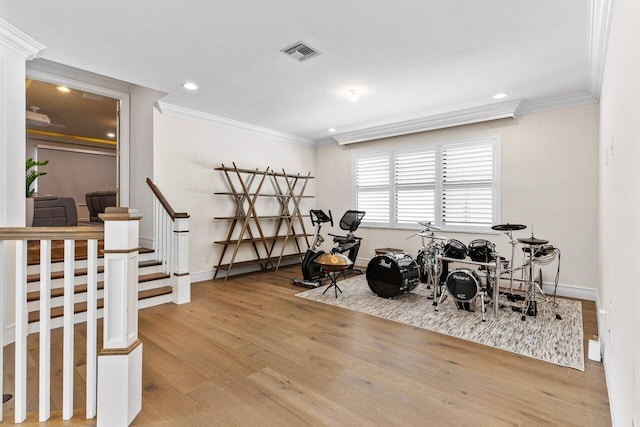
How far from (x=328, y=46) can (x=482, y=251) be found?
2857mm

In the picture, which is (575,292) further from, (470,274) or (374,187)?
(374,187)

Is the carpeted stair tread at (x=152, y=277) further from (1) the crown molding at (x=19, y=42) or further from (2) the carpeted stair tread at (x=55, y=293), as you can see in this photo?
(1) the crown molding at (x=19, y=42)

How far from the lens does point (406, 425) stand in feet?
5.62

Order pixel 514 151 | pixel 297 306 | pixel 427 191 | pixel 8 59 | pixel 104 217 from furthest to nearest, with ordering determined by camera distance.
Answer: pixel 427 191 < pixel 514 151 < pixel 297 306 < pixel 8 59 < pixel 104 217

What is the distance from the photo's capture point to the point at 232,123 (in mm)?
5309

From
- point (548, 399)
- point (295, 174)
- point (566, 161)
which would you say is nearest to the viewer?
point (548, 399)

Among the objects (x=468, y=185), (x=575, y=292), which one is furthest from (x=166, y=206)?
(x=575, y=292)

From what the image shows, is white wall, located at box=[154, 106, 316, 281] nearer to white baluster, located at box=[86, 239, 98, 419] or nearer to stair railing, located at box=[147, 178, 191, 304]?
stair railing, located at box=[147, 178, 191, 304]

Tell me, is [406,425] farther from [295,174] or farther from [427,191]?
[295,174]

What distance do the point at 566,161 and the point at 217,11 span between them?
4.47 m

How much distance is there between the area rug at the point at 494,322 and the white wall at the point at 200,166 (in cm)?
188

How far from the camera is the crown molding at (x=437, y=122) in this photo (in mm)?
4408

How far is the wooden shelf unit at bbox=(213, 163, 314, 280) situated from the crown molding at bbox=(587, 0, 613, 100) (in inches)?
172

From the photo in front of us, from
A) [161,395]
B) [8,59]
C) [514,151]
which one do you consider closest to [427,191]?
[514,151]
